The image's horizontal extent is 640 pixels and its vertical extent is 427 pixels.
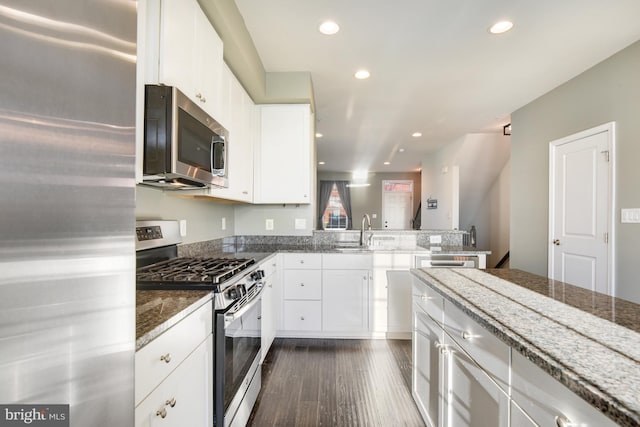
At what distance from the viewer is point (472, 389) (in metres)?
1.09

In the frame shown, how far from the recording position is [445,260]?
289cm

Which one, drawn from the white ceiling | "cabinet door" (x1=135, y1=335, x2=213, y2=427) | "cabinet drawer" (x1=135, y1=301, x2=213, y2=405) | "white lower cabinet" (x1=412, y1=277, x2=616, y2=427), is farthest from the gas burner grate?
the white ceiling

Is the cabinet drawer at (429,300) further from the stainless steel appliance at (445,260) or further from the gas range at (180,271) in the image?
the stainless steel appliance at (445,260)

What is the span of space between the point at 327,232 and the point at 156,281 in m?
2.16

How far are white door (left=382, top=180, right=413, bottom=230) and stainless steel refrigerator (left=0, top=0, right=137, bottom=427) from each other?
30.0ft

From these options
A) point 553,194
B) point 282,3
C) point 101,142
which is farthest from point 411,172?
point 101,142

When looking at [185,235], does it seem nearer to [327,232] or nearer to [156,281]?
[156,281]

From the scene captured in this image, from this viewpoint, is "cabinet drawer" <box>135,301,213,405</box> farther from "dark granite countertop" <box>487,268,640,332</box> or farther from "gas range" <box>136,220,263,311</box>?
"dark granite countertop" <box>487,268,640,332</box>

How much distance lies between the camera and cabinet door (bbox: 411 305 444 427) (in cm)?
140

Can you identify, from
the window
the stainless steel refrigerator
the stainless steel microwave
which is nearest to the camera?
the stainless steel refrigerator

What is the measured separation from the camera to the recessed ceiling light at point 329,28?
2.04 m

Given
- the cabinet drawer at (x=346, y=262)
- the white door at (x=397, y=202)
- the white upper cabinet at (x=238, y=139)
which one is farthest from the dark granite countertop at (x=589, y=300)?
the white door at (x=397, y=202)

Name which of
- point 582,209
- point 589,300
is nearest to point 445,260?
point 582,209

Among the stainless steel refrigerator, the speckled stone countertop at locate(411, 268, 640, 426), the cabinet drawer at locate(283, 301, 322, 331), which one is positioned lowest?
the cabinet drawer at locate(283, 301, 322, 331)
